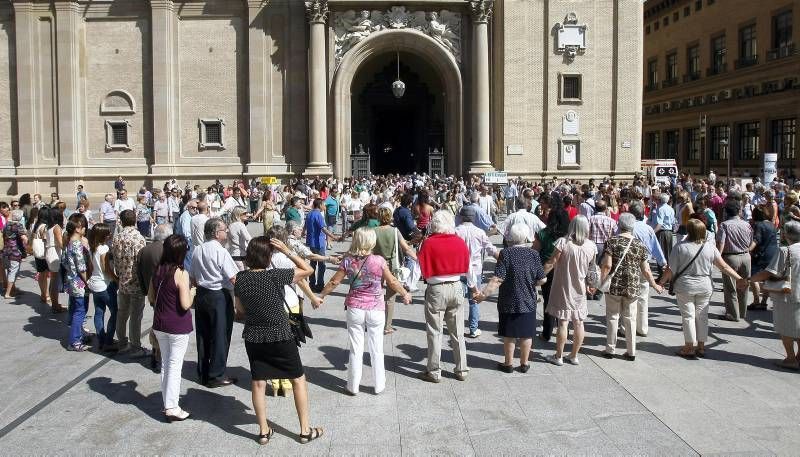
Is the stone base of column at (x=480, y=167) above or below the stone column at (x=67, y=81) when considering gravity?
below

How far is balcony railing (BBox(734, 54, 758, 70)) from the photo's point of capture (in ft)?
158

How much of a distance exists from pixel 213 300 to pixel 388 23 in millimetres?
24992

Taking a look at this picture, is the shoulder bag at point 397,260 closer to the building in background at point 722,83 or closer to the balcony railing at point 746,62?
the building in background at point 722,83

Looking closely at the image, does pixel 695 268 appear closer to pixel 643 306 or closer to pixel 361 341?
pixel 643 306

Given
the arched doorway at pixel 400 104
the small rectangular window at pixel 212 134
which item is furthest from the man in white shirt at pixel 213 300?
the small rectangular window at pixel 212 134

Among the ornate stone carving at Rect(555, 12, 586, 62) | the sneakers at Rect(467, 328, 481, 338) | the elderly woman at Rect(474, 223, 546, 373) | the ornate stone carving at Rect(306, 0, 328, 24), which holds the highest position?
the ornate stone carving at Rect(306, 0, 328, 24)

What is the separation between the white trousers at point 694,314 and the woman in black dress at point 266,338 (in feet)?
16.2

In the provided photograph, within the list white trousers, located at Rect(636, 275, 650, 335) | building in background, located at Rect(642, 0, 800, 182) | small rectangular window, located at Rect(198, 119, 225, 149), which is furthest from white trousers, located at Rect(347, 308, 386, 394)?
building in background, located at Rect(642, 0, 800, 182)

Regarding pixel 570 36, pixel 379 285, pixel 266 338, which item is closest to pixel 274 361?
pixel 266 338

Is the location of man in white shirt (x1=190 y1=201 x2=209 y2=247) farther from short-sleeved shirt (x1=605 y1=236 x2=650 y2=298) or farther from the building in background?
the building in background

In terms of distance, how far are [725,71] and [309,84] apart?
33689 millimetres

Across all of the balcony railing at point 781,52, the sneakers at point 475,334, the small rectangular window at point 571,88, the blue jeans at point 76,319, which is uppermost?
the balcony railing at point 781,52

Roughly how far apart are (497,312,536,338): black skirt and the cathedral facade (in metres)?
22.5

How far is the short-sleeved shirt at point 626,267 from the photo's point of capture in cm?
907
